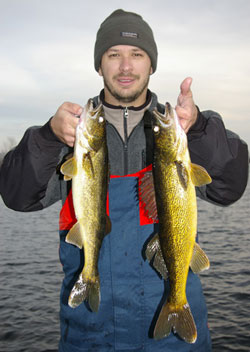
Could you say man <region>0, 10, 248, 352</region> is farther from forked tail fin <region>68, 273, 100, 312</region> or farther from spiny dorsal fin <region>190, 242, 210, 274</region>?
spiny dorsal fin <region>190, 242, 210, 274</region>

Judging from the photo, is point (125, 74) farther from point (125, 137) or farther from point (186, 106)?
point (186, 106)

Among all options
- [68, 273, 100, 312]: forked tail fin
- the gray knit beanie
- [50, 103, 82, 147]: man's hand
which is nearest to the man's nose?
the gray knit beanie

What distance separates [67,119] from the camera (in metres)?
3.38

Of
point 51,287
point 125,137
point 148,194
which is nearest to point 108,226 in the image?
point 148,194

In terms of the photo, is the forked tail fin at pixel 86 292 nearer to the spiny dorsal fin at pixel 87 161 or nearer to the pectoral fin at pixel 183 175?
the spiny dorsal fin at pixel 87 161

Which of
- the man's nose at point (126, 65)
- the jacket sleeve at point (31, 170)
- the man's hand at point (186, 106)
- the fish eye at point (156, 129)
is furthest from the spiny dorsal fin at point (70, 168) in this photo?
the man's nose at point (126, 65)

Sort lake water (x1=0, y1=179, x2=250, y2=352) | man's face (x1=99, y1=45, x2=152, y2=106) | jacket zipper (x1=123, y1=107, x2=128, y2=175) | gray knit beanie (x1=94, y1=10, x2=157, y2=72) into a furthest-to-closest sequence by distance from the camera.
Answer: lake water (x1=0, y1=179, x2=250, y2=352) < gray knit beanie (x1=94, y1=10, x2=157, y2=72) < man's face (x1=99, y1=45, x2=152, y2=106) < jacket zipper (x1=123, y1=107, x2=128, y2=175)

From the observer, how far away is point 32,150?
3.75 meters

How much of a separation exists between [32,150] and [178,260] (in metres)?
1.70

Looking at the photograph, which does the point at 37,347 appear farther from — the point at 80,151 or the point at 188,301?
the point at 80,151

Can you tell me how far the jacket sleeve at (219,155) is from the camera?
145 inches

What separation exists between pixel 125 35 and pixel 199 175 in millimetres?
2134

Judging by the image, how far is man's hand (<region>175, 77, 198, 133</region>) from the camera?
339 centimetres

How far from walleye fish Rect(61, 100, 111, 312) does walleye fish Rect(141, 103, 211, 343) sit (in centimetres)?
45
